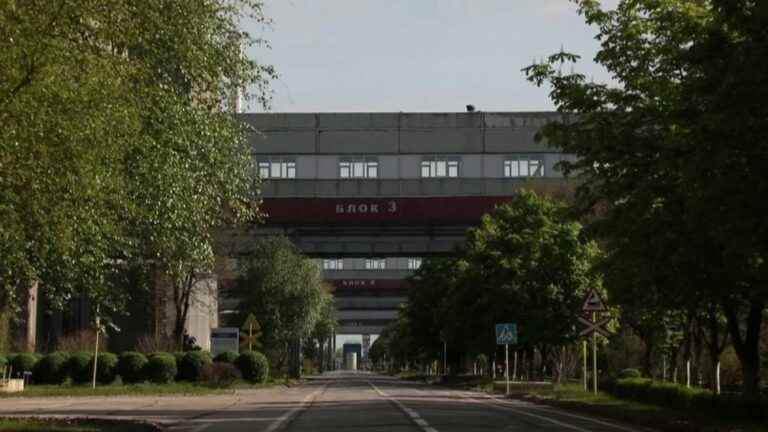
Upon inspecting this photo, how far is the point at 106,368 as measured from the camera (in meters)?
51.5

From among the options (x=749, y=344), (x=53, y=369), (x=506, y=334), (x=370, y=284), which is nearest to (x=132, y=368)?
(x=53, y=369)

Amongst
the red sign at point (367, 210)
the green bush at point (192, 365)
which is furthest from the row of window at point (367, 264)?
the green bush at point (192, 365)

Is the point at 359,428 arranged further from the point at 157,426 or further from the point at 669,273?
the point at 669,273

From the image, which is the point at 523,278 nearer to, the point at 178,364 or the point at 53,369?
the point at 178,364

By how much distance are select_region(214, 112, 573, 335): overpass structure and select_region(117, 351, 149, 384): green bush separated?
13.1m

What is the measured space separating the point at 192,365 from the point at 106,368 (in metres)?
4.05

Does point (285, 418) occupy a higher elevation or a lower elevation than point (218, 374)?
lower

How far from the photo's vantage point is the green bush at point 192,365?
175ft

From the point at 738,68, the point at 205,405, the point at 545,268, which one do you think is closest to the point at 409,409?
the point at 205,405

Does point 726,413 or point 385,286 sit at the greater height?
point 385,286

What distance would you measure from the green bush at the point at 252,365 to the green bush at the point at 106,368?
7775 mm

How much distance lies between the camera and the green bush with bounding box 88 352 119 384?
51.4 metres

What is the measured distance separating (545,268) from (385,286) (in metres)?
49.7

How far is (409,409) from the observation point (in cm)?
2852
